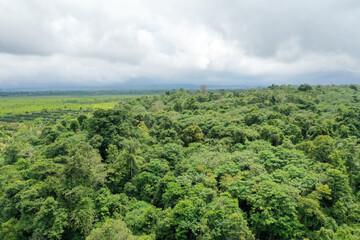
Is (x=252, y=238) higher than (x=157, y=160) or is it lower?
lower

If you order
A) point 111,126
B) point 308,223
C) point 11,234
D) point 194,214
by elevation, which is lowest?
point 11,234

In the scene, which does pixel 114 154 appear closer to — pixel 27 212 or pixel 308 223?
pixel 27 212

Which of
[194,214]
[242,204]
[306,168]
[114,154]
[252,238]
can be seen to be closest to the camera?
[252,238]

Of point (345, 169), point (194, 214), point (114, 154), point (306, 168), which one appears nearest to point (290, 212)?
point (194, 214)

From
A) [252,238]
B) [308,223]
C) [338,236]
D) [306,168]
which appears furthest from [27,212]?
[306,168]

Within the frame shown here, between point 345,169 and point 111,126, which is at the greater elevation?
point 111,126

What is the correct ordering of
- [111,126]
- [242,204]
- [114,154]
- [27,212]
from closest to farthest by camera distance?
[27,212] → [242,204] → [114,154] → [111,126]

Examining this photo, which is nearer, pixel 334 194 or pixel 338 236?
pixel 338 236

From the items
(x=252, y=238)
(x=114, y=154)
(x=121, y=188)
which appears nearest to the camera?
(x=252, y=238)

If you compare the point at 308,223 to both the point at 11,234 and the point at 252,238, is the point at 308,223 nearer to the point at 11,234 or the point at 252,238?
the point at 252,238
